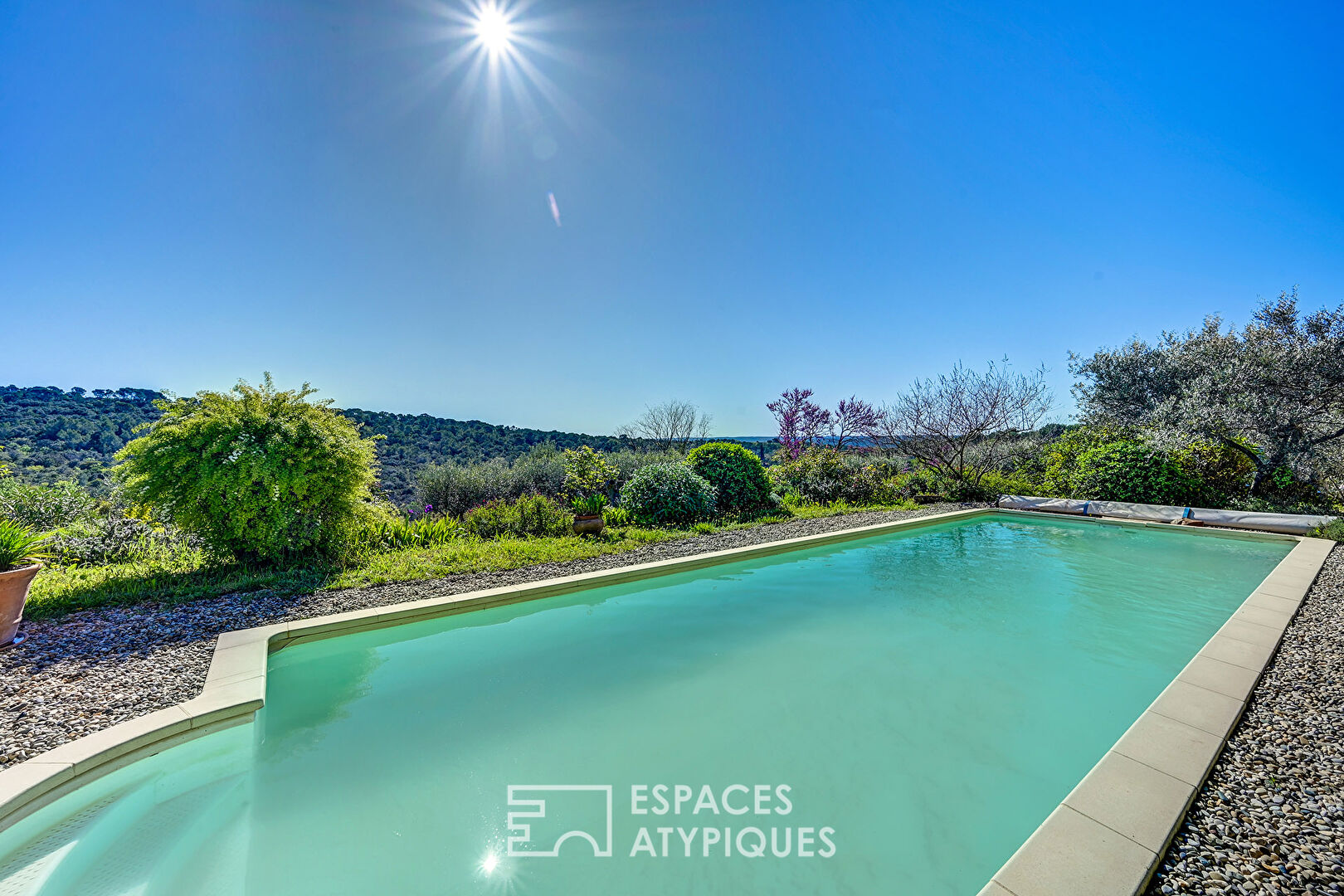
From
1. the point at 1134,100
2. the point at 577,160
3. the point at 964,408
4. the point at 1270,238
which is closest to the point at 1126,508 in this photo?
the point at 964,408

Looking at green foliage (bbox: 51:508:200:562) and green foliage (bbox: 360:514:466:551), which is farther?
green foliage (bbox: 360:514:466:551)

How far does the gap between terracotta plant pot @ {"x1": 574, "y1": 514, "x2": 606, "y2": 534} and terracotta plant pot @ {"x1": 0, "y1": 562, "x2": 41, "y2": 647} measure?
4.61m

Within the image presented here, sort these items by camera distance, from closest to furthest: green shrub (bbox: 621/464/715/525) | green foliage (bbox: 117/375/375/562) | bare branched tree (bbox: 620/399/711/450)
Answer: green foliage (bbox: 117/375/375/562) → green shrub (bbox: 621/464/715/525) → bare branched tree (bbox: 620/399/711/450)

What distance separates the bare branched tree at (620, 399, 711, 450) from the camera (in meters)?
17.2

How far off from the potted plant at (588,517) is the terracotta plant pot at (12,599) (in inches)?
182

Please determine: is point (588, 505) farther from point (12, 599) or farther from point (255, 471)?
point (12, 599)

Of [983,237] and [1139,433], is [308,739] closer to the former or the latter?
[983,237]

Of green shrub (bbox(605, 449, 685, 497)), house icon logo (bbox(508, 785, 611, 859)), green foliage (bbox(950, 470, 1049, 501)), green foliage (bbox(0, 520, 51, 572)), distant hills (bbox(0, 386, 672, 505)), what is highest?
distant hills (bbox(0, 386, 672, 505))

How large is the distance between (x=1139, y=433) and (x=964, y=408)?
3.28m

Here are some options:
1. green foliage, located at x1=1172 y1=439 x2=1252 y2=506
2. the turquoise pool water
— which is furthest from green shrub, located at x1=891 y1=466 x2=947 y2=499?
the turquoise pool water

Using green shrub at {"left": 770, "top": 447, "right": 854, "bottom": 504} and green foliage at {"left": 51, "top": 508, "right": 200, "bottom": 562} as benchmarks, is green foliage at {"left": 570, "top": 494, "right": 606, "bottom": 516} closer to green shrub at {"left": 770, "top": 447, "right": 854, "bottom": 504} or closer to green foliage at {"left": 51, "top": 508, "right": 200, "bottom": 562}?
green shrub at {"left": 770, "top": 447, "right": 854, "bottom": 504}

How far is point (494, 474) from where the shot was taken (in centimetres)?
921

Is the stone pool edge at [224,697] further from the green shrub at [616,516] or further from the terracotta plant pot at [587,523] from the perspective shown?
the green shrub at [616,516]

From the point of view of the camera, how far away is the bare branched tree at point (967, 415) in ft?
39.9
